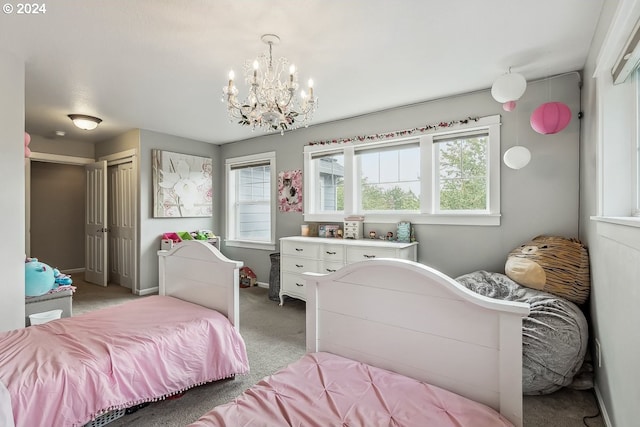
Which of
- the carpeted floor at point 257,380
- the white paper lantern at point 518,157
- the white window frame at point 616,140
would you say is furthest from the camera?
the white paper lantern at point 518,157

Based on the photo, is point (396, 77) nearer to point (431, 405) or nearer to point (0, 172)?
point (431, 405)

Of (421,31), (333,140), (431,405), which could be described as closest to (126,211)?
(333,140)

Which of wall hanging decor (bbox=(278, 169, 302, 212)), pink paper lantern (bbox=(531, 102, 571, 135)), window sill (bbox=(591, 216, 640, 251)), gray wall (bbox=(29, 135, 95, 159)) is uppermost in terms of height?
gray wall (bbox=(29, 135, 95, 159))

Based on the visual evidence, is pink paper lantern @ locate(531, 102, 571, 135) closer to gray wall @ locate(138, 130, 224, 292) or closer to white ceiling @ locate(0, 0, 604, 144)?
white ceiling @ locate(0, 0, 604, 144)

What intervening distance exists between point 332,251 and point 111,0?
2777 millimetres

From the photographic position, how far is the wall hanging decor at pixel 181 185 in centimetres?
467

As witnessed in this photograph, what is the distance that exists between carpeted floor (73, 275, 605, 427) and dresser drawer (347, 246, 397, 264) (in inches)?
→ 35.8

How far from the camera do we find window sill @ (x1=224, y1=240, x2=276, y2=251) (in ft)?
15.9

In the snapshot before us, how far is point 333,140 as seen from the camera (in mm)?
4137

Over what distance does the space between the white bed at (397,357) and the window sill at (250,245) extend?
3.33 m

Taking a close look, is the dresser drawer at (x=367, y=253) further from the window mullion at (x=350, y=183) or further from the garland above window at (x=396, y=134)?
the garland above window at (x=396, y=134)

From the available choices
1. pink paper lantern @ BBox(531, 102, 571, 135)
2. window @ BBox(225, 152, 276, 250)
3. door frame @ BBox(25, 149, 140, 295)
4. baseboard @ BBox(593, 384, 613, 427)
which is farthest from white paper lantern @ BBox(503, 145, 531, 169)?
door frame @ BBox(25, 149, 140, 295)

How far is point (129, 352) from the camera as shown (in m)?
1.69

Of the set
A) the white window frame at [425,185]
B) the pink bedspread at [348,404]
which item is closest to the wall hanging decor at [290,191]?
the white window frame at [425,185]
